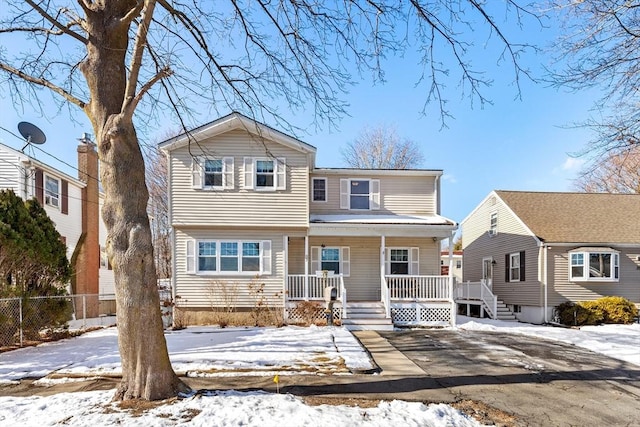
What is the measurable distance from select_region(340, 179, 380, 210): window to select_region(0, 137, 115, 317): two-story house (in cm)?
1026

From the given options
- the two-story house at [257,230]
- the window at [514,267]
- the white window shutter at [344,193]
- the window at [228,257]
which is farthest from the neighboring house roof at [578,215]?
the window at [228,257]

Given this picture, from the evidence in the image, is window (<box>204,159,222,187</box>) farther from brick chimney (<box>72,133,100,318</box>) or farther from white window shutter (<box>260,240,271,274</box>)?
brick chimney (<box>72,133,100,318</box>)

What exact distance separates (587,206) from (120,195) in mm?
19702

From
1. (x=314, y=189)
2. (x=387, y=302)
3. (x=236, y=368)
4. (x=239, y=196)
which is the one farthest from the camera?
(x=314, y=189)

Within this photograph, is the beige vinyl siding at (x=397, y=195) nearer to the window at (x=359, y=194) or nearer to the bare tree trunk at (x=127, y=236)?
the window at (x=359, y=194)

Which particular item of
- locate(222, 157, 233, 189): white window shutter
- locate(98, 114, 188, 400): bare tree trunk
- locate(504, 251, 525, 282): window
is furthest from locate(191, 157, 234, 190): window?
locate(504, 251, 525, 282): window

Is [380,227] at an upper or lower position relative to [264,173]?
lower

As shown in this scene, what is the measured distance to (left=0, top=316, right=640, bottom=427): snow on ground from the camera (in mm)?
4547

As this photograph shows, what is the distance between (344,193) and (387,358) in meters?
8.25

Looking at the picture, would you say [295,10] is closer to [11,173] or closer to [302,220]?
[302,220]

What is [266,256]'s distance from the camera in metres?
13.3

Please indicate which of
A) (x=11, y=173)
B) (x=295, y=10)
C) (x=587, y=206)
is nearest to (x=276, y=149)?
(x=295, y=10)

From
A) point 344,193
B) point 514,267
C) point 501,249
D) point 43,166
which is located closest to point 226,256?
point 344,193

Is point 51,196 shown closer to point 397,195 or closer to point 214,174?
point 214,174
